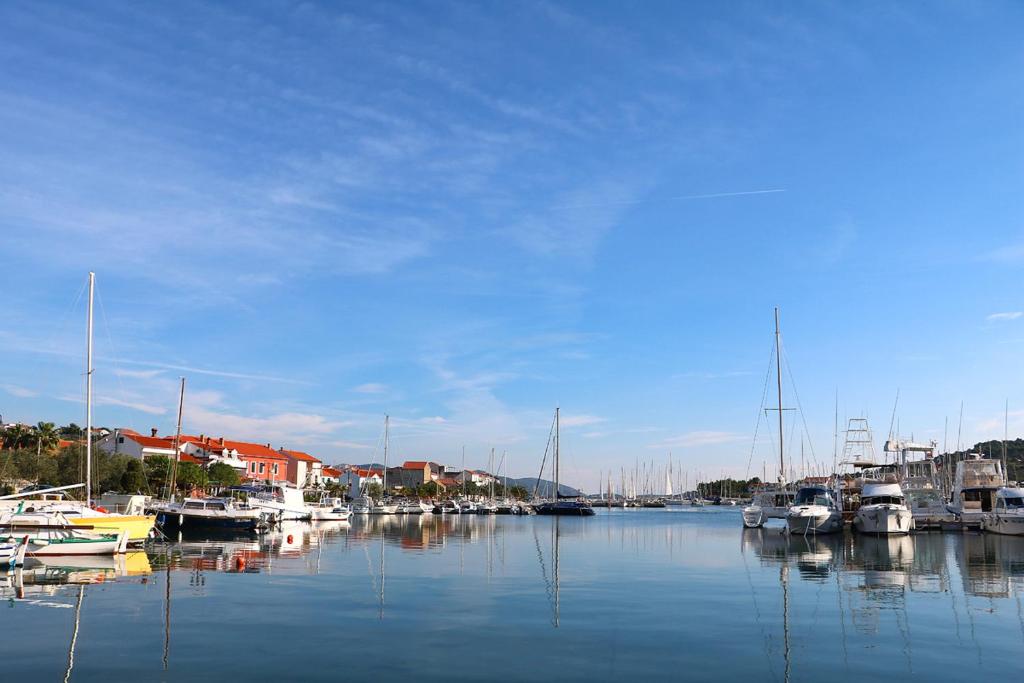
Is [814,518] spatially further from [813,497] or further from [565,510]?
[565,510]

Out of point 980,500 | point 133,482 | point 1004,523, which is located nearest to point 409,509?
point 133,482

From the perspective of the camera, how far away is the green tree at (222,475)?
354 ft

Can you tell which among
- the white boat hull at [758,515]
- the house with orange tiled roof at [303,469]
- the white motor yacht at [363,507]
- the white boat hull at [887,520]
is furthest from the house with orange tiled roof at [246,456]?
the white boat hull at [887,520]

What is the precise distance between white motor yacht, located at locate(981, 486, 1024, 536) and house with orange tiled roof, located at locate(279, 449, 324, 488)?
116383 millimetres

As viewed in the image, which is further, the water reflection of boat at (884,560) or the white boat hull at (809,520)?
the white boat hull at (809,520)

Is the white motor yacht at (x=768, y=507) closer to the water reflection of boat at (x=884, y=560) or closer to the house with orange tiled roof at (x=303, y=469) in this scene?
the water reflection of boat at (x=884, y=560)

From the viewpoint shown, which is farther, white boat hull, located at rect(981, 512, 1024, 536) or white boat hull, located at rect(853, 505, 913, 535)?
white boat hull, located at rect(853, 505, 913, 535)

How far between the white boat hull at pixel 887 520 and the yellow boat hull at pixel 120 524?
47.2 metres

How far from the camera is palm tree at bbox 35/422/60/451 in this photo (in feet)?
297

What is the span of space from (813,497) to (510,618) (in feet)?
157

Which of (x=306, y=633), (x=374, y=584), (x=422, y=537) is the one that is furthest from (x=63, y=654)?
(x=422, y=537)

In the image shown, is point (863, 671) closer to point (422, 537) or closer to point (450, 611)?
point (450, 611)

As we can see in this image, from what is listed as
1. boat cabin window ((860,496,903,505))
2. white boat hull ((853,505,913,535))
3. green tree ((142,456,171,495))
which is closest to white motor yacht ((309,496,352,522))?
green tree ((142,456,171,495))

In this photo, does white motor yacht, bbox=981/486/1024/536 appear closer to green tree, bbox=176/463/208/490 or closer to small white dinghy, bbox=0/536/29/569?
small white dinghy, bbox=0/536/29/569
